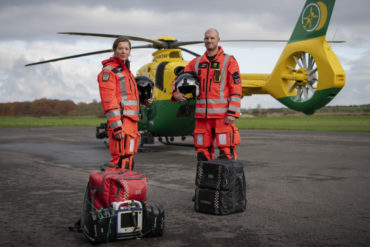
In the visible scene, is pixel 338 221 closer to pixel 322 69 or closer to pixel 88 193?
pixel 88 193

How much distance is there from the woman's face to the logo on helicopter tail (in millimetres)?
5609

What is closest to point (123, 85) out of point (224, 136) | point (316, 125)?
point (224, 136)

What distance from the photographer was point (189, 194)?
5.20 metres

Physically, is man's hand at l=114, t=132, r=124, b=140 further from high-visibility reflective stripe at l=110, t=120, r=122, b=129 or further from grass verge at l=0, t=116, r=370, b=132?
grass verge at l=0, t=116, r=370, b=132

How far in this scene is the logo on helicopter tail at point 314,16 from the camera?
8.17 metres

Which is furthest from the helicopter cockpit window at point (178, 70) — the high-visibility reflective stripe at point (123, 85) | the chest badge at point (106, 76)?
the chest badge at point (106, 76)

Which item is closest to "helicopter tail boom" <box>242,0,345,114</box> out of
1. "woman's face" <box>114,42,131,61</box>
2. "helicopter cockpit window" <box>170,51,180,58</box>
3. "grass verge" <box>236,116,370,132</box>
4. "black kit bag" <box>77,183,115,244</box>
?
"helicopter cockpit window" <box>170,51,180,58</box>

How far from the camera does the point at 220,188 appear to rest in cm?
416

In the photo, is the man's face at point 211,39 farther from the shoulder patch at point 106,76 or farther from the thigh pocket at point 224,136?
the shoulder patch at point 106,76

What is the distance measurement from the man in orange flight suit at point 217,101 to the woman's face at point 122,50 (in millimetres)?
1126

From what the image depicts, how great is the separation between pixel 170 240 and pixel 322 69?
20.5 feet

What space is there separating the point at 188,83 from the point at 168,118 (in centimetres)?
577

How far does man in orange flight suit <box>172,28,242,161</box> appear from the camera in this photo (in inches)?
185

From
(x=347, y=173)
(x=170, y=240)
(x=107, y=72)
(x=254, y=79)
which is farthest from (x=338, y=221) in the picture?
(x=254, y=79)
